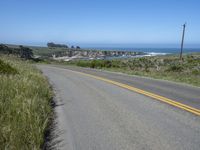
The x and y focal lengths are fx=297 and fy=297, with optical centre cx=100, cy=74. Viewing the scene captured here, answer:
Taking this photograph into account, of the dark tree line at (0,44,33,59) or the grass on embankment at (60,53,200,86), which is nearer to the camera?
the grass on embankment at (60,53,200,86)

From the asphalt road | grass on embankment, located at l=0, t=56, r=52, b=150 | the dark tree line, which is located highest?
grass on embankment, located at l=0, t=56, r=52, b=150

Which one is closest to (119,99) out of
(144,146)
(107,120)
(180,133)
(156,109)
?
(156,109)

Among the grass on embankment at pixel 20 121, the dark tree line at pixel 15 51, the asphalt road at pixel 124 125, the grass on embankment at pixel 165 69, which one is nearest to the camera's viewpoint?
the grass on embankment at pixel 20 121

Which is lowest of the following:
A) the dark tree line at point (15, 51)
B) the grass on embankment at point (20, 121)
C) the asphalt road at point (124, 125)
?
the dark tree line at point (15, 51)

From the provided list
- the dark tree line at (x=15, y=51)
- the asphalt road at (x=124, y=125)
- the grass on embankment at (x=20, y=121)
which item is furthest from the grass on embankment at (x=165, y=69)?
the dark tree line at (x=15, y=51)

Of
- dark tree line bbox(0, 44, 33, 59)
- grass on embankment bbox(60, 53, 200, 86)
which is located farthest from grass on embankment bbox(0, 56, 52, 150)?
dark tree line bbox(0, 44, 33, 59)

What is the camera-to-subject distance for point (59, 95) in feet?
39.9

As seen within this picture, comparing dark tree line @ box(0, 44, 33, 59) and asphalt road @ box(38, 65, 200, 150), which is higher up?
asphalt road @ box(38, 65, 200, 150)

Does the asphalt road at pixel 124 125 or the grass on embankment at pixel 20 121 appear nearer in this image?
the grass on embankment at pixel 20 121

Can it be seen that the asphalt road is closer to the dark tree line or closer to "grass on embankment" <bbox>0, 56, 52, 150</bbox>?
"grass on embankment" <bbox>0, 56, 52, 150</bbox>

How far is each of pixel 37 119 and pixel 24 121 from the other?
0.29 metres

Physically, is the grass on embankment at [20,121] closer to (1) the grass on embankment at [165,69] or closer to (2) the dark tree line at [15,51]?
(1) the grass on embankment at [165,69]

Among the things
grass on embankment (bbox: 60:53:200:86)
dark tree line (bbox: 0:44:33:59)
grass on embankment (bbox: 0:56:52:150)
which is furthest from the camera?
dark tree line (bbox: 0:44:33:59)

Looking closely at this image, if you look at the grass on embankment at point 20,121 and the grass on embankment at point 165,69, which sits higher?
the grass on embankment at point 20,121
